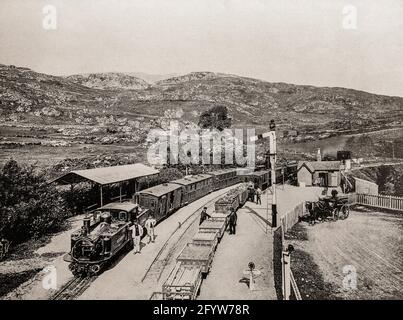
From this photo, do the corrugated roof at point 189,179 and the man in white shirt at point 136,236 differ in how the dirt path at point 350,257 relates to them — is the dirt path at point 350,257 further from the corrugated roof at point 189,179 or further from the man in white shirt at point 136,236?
the corrugated roof at point 189,179

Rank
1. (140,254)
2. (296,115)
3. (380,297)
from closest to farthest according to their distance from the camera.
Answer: (380,297), (140,254), (296,115)

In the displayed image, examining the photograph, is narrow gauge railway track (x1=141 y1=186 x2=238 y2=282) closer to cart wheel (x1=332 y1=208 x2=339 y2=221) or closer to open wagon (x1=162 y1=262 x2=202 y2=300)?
open wagon (x1=162 y1=262 x2=202 y2=300)

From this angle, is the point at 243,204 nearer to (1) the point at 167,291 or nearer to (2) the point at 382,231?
(2) the point at 382,231

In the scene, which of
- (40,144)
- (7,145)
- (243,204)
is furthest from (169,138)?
(243,204)

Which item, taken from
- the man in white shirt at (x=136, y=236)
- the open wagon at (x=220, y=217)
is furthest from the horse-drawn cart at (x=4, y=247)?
the open wagon at (x=220, y=217)

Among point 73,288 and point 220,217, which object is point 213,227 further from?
point 73,288
